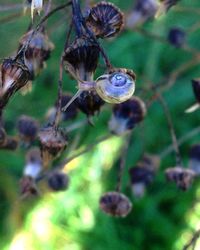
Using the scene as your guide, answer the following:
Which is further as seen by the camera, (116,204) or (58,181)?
(58,181)

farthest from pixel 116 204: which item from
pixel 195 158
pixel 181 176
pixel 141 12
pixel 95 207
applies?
pixel 95 207

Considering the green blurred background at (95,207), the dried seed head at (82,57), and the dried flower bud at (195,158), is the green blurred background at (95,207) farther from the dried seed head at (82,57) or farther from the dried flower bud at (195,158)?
the dried seed head at (82,57)

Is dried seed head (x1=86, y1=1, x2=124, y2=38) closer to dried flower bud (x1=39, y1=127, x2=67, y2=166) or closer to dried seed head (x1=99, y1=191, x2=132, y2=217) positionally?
dried flower bud (x1=39, y1=127, x2=67, y2=166)

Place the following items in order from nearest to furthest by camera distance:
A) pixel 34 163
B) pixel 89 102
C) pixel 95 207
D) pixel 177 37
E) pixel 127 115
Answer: pixel 89 102 → pixel 127 115 → pixel 34 163 → pixel 177 37 → pixel 95 207

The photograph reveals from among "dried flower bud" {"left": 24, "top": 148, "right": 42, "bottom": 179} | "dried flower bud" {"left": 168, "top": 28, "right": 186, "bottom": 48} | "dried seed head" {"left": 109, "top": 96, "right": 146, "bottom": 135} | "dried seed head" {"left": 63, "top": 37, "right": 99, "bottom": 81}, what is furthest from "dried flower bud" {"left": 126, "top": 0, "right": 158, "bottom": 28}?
"dried seed head" {"left": 63, "top": 37, "right": 99, "bottom": 81}

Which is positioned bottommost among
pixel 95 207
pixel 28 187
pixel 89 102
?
pixel 95 207

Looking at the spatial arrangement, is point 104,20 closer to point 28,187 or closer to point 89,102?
point 89,102
